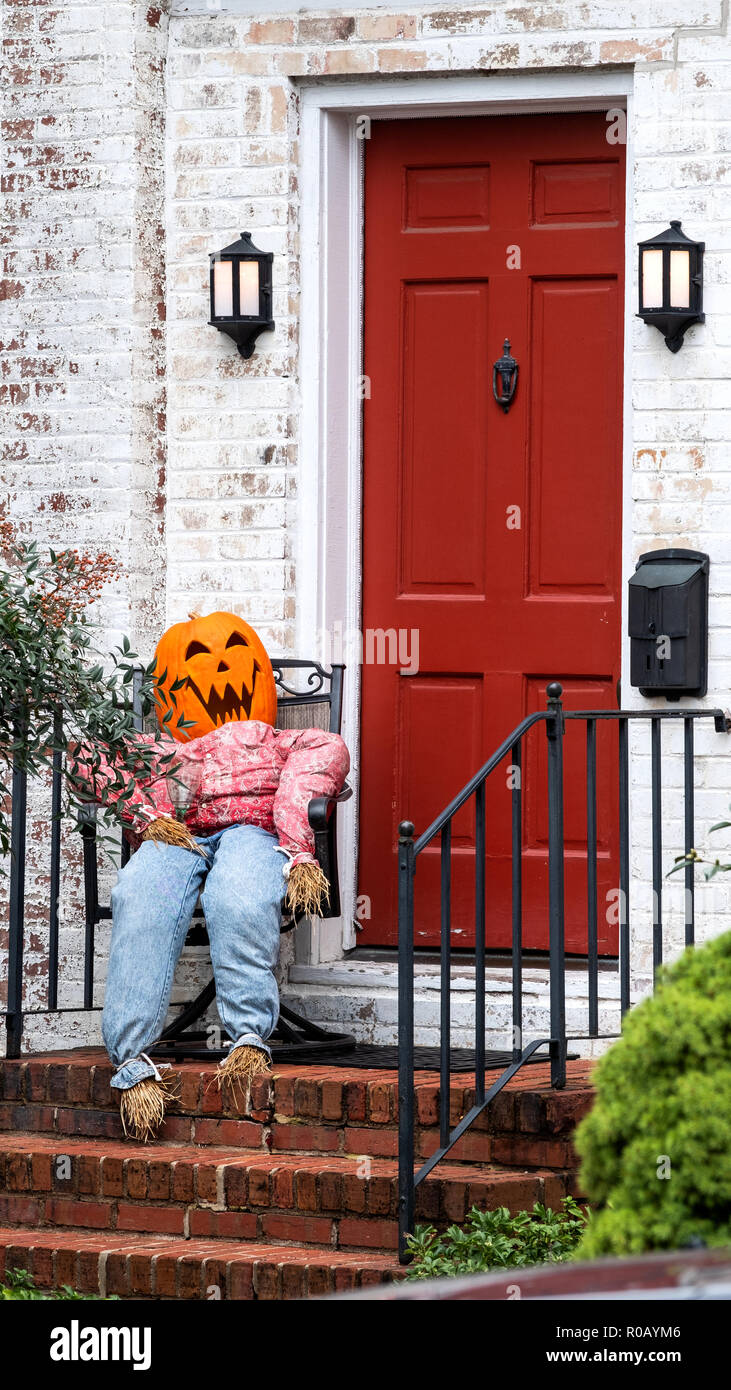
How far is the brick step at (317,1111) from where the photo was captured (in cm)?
432

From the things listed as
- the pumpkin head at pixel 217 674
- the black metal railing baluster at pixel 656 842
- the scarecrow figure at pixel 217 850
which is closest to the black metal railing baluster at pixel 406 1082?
the scarecrow figure at pixel 217 850

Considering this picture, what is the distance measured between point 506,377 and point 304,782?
4.45 feet

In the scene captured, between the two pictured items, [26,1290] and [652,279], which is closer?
[26,1290]


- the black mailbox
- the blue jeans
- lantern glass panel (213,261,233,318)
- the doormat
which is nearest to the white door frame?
lantern glass panel (213,261,233,318)

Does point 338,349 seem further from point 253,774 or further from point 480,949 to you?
point 480,949

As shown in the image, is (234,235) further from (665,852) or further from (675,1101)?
(675,1101)

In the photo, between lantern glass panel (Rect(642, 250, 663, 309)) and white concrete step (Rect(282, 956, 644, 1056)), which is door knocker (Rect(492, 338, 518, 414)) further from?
white concrete step (Rect(282, 956, 644, 1056))

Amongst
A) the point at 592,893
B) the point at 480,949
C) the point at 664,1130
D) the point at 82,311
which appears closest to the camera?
the point at 664,1130

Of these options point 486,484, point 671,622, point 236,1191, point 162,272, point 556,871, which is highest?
point 162,272

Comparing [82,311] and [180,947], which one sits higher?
[82,311]

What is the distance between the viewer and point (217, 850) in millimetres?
4918

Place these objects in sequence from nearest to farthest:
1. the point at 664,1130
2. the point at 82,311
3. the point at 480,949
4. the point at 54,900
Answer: the point at 664,1130, the point at 480,949, the point at 54,900, the point at 82,311

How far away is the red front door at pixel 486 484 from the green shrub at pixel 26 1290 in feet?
5.23

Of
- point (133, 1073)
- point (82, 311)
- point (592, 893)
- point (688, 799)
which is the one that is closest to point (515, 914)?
point (592, 893)
